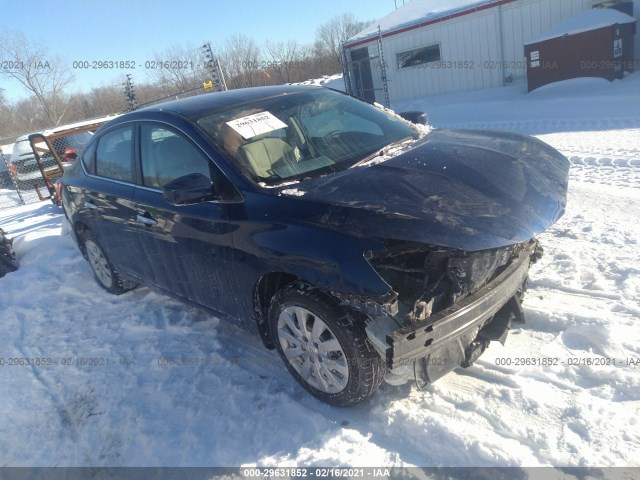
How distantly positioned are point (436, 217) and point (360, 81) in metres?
18.2

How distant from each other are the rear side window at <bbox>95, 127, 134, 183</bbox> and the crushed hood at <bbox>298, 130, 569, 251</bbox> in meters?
1.86

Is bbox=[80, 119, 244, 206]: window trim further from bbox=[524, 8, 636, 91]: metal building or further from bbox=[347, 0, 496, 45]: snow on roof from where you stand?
bbox=[347, 0, 496, 45]: snow on roof

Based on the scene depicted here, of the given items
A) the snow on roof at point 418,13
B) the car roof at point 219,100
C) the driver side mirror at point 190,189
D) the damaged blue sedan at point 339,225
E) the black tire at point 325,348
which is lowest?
the black tire at point 325,348

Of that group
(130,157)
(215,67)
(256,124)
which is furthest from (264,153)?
(215,67)

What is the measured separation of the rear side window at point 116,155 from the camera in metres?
3.88

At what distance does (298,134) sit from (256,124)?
31cm

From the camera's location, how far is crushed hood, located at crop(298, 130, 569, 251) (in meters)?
2.28

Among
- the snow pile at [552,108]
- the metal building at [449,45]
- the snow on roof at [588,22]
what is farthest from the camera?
the metal building at [449,45]

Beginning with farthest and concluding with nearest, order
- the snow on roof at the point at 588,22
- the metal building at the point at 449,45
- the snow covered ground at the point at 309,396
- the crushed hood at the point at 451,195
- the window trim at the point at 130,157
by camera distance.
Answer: the metal building at the point at 449,45, the snow on roof at the point at 588,22, the window trim at the point at 130,157, the snow covered ground at the point at 309,396, the crushed hood at the point at 451,195

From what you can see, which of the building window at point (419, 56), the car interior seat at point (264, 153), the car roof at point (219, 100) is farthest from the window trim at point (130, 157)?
the building window at point (419, 56)

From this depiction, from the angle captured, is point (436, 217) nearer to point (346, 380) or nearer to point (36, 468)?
point (346, 380)

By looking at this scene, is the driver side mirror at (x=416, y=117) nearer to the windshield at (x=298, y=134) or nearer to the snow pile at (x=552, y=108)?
the windshield at (x=298, y=134)

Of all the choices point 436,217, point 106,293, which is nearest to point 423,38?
point 106,293

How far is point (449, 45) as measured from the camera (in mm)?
16344
